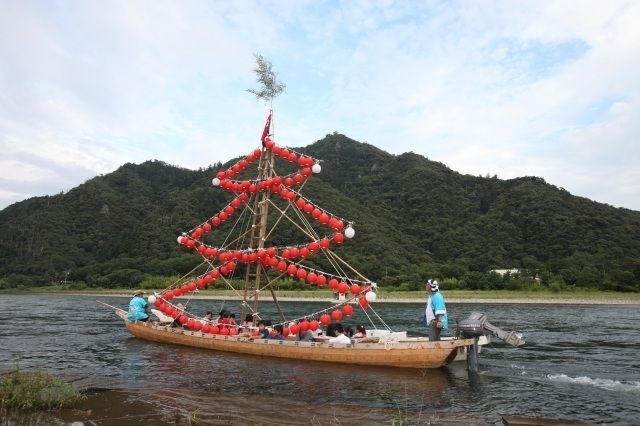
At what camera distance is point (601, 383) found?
1398 centimetres

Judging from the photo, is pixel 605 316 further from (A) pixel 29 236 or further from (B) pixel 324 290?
(A) pixel 29 236

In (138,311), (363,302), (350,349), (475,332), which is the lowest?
(350,349)

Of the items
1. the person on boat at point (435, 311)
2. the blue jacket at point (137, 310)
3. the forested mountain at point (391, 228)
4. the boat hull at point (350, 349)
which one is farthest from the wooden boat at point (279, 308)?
the forested mountain at point (391, 228)

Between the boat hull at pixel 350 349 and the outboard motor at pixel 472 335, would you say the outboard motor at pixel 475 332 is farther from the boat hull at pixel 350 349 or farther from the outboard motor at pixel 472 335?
the boat hull at pixel 350 349

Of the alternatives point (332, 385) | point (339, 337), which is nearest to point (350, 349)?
point (339, 337)

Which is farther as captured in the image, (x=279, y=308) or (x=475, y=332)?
(x=279, y=308)

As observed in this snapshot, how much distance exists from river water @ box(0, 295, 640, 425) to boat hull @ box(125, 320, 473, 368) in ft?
1.13

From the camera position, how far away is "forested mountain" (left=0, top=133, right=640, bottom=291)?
72.9 m

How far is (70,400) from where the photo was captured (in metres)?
10.3

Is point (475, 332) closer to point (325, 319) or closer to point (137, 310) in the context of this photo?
point (325, 319)

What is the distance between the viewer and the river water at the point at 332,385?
10398mm

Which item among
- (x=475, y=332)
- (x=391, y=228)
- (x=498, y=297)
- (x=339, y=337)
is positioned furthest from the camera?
(x=391, y=228)

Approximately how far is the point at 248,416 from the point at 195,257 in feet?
267

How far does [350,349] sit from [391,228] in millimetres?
78638
